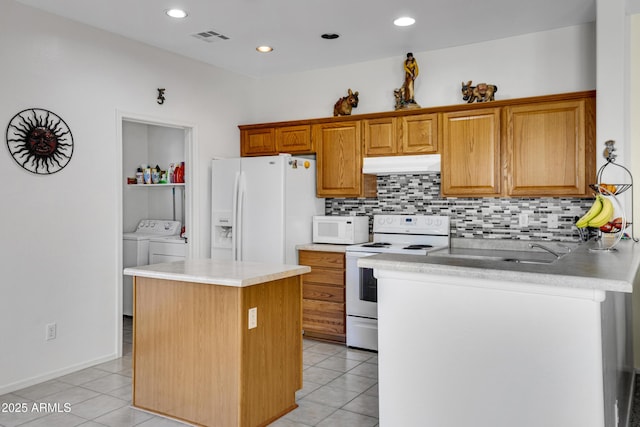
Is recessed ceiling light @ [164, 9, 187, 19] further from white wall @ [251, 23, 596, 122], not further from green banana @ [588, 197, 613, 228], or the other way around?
green banana @ [588, 197, 613, 228]

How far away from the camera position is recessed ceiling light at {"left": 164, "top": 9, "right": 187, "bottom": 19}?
11.4ft

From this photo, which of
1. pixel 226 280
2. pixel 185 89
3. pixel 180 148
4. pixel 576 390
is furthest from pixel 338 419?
pixel 180 148

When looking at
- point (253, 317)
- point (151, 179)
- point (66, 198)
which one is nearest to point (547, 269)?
point (253, 317)

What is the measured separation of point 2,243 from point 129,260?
2019 mm

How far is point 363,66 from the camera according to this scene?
4809 millimetres

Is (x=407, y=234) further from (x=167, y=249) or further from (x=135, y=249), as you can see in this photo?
(x=135, y=249)

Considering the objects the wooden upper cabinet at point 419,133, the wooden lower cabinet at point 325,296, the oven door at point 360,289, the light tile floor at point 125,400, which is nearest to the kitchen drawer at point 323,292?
the wooden lower cabinet at point 325,296

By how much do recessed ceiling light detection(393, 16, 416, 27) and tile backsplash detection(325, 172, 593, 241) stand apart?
1348 millimetres

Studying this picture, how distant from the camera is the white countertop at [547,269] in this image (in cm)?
151

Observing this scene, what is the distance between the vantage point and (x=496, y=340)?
175 centimetres

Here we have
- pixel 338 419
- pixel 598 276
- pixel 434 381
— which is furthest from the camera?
pixel 338 419

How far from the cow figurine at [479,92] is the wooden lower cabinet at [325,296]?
1.76 m

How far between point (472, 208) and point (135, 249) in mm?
3467

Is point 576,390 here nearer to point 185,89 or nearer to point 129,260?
point 185,89
